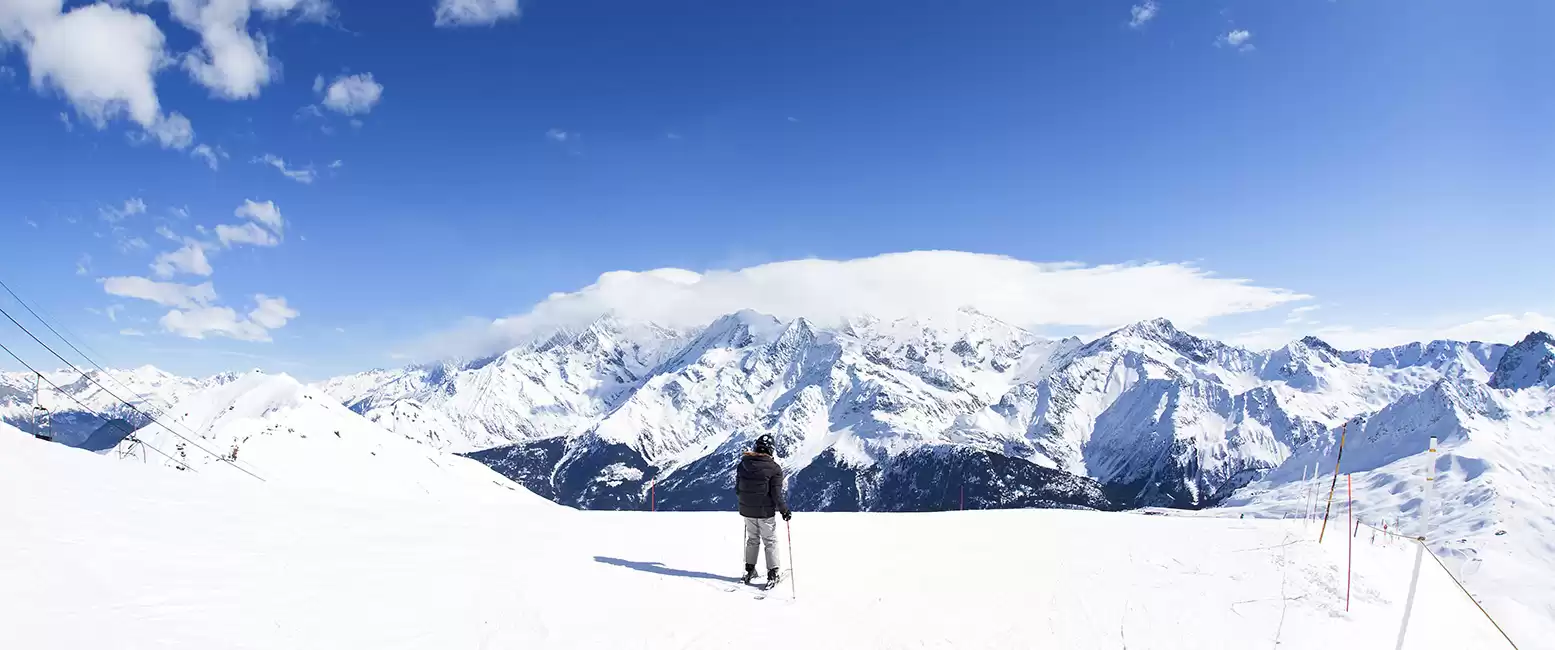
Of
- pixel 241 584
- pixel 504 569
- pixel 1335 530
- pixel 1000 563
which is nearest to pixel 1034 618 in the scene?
pixel 1000 563

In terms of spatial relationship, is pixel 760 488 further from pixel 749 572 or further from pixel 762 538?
pixel 749 572

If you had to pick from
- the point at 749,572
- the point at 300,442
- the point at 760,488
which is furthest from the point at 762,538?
the point at 300,442

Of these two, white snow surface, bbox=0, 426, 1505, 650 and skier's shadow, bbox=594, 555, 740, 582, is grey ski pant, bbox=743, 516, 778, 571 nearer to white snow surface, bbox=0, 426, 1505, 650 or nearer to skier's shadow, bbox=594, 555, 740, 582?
white snow surface, bbox=0, 426, 1505, 650

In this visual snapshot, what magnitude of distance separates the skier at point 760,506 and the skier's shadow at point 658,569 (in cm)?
56

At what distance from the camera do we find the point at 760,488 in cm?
1446

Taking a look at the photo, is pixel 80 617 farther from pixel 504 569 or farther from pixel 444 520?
pixel 444 520

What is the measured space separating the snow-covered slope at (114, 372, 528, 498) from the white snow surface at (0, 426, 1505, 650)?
80184 millimetres

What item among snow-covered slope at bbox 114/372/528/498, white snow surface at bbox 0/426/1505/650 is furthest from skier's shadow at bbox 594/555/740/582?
snow-covered slope at bbox 114/372/528/498

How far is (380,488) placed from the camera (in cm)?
9488

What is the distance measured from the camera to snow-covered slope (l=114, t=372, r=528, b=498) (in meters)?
92.6

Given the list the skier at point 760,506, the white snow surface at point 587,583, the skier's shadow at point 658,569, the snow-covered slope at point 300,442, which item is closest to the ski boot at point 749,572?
the skier at point 760,506

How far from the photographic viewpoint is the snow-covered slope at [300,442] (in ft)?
304

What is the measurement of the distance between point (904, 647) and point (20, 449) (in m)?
20.8

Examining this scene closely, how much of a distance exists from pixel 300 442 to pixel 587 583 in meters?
107
